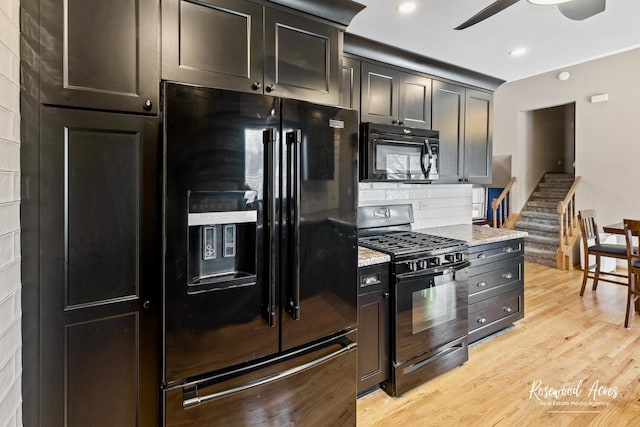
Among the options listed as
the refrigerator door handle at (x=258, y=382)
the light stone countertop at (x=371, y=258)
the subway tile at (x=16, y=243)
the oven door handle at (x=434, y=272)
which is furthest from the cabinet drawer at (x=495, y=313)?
the subway tile at (x=16, y=243)

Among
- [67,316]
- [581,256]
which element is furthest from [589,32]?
[581,256]

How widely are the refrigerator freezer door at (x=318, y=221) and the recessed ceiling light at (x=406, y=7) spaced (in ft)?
2.85

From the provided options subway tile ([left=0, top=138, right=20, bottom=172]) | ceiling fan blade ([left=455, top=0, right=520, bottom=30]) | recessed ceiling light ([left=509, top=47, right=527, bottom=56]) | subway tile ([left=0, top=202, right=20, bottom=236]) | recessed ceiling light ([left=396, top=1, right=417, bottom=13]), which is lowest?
subway tile ([left=0, top=202, right=20, bottom=236])

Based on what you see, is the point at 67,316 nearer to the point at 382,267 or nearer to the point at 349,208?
the point at 349,208

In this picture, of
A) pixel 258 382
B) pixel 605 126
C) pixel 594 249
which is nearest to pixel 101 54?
pixel 258 382

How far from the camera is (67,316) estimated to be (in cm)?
138

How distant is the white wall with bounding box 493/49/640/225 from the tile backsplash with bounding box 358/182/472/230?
13.1 ft

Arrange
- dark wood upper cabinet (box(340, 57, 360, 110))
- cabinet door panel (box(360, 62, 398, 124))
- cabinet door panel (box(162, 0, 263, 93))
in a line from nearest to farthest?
cabinet door panel (box(162, 0, 263, 93)) → dark wood upper cabinet (box(340, 57, 360, 110)) → cabinet door panel (box(360, 62, 398, 124))

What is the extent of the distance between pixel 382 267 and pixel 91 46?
1.87m

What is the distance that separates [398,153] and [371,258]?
1034 mm

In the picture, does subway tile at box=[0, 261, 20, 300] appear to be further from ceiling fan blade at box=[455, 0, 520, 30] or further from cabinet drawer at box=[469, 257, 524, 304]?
cabinet drawer at box=[469, 257, 524, 304]

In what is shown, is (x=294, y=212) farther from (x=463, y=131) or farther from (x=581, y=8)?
(x=463, y=131)

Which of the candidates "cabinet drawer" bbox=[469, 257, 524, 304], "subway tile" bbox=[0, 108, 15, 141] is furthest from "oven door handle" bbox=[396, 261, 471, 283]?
"subway tile" bbox=[0, 108, 15, 141]

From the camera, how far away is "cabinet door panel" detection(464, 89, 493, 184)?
3.39 metres
